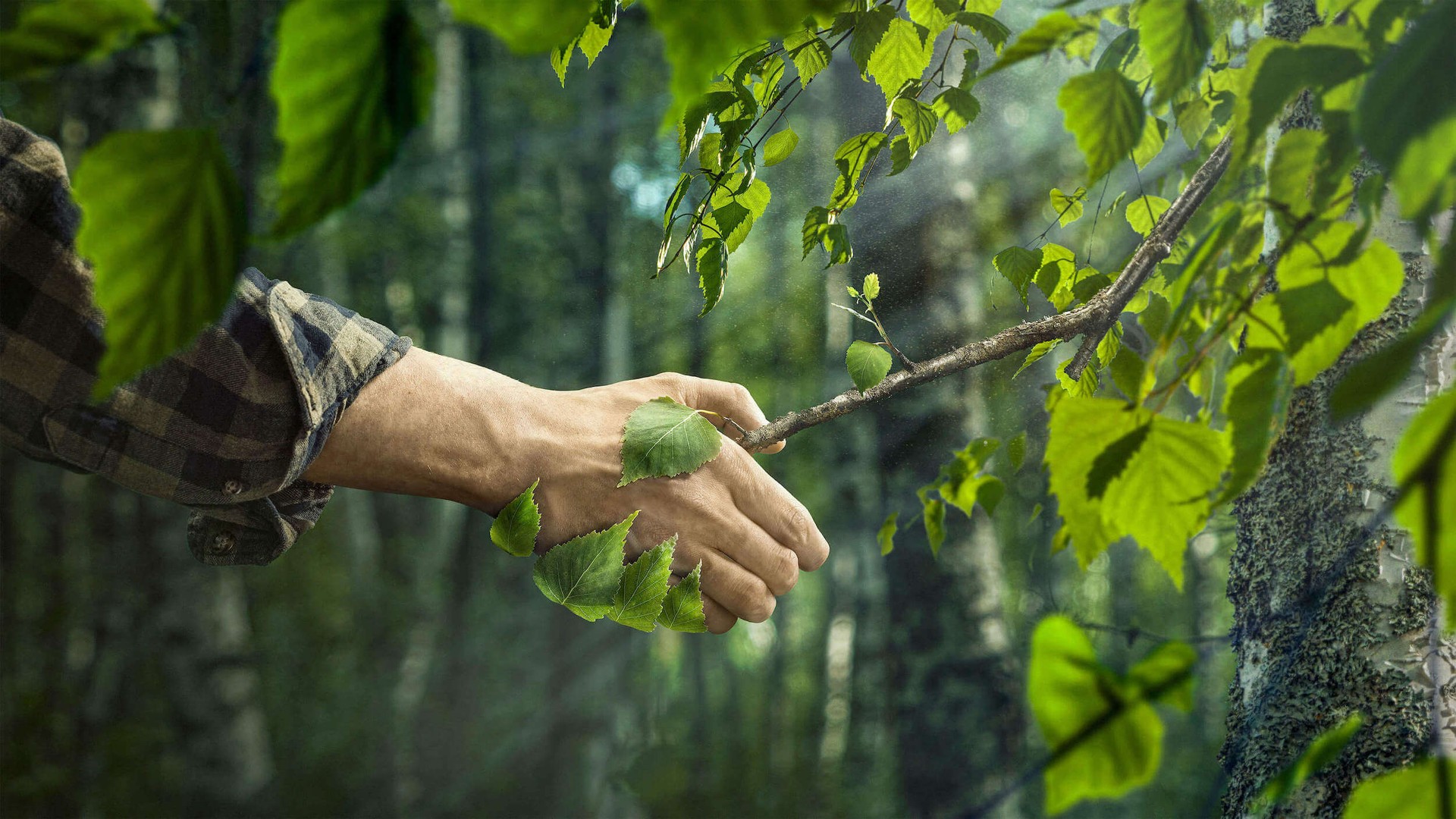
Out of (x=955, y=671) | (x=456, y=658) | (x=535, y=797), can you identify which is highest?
(x=456, y=658)

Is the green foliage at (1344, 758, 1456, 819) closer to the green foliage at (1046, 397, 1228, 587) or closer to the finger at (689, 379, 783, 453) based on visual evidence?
the green foliage at (1046, 397, 1228, 587)

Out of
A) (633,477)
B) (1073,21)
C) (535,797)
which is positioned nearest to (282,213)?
(1073,21)

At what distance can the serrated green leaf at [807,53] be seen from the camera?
35cm

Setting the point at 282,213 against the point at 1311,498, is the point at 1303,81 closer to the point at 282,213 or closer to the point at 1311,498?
the point at 282,213

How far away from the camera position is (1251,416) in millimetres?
152

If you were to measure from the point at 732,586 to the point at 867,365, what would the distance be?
0.18m

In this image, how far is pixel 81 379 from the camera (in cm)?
35

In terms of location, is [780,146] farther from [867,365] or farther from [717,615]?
[717,615]

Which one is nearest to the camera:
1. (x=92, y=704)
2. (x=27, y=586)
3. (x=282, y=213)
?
(x=282, y=213)

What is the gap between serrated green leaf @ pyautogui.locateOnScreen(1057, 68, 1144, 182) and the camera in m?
0.15

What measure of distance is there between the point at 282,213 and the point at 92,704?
174 inches

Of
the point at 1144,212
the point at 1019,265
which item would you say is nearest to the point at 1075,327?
the point at 1019,265

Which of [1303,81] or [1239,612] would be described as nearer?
[1303,81]

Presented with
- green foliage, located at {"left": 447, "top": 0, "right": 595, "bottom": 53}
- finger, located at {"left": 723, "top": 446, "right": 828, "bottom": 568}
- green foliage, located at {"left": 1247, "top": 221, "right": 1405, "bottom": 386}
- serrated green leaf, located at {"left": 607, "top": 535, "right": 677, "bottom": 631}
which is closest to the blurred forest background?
finger, located at {"left": 723, "top": 446, "right": 828, "bottom": 568}
